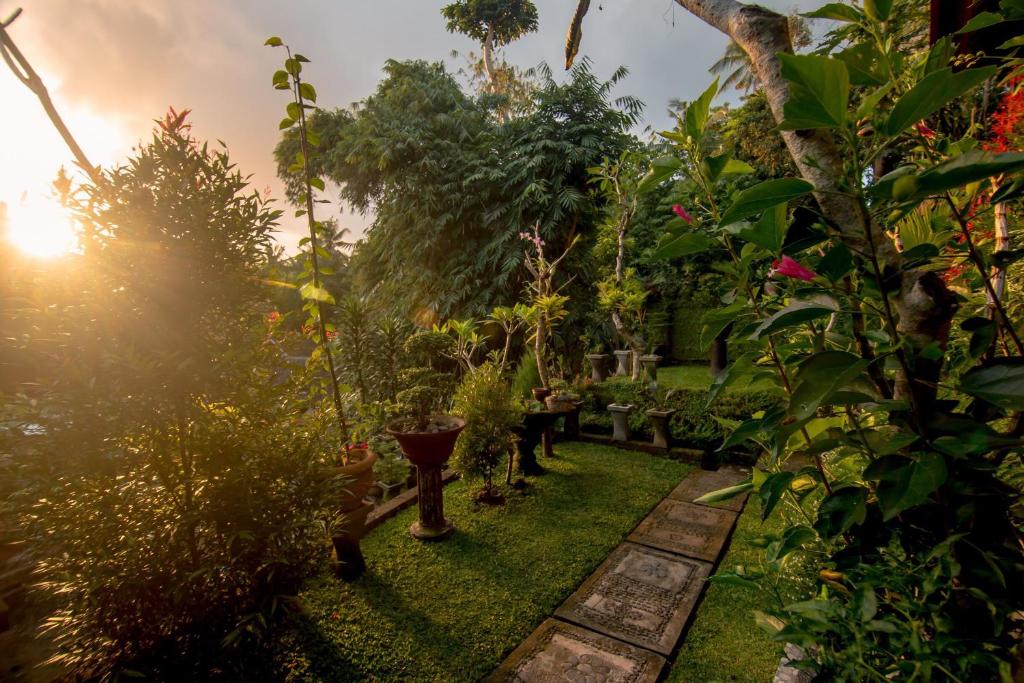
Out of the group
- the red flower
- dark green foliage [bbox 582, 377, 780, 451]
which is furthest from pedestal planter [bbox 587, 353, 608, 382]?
the red flower

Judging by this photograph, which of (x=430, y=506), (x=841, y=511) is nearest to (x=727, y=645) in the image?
(x=841, y=511)

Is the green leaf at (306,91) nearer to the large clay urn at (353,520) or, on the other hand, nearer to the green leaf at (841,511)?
the large clay urn at (353,520)

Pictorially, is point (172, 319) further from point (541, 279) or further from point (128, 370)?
point (541, 279)

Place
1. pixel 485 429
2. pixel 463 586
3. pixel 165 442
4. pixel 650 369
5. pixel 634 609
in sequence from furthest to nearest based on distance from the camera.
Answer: pixel 650 369
pixel 485 429
pixel 463 586
pixel 634 609
pixel 165 442

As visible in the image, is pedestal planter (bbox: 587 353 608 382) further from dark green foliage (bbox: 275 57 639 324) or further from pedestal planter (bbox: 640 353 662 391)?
dark green foliage (bbox: 275 57 639 324)

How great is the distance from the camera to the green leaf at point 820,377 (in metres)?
0.59

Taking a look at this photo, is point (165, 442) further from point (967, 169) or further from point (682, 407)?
point (682, 407)

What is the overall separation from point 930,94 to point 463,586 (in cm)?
288

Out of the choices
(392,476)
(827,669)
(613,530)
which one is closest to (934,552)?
(827,669)

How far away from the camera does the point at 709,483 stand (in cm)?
411

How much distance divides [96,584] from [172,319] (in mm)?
934

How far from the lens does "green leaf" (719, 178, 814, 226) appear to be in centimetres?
60

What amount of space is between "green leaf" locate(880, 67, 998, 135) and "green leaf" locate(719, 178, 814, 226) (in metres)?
0.13

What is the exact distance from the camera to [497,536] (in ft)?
10.6
